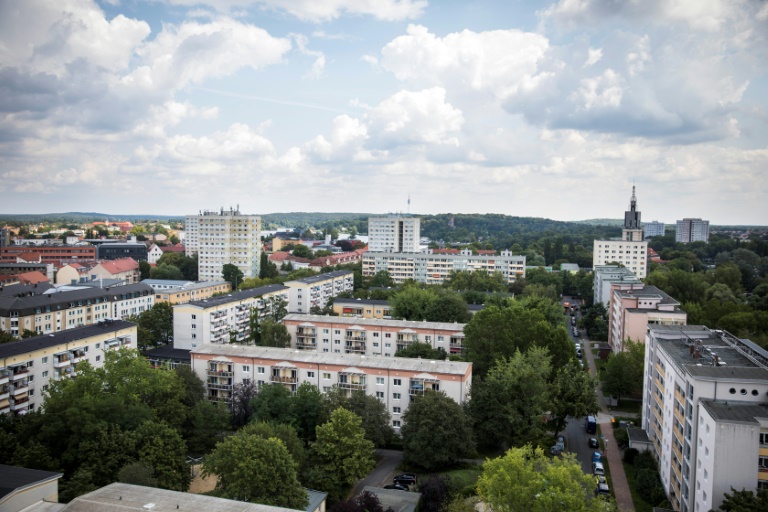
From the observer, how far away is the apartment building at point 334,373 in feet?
82.4

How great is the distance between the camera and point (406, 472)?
72.8ft

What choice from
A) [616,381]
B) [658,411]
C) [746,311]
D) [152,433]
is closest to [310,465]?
[152,433]

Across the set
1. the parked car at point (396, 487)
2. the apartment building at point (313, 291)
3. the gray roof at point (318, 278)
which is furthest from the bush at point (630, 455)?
the gray roof at point (318, 278)

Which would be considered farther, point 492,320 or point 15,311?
point 15,311

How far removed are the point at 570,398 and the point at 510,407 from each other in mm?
3648

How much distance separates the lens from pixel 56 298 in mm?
39812

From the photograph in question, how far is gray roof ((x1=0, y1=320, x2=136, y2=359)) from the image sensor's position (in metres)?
25.9

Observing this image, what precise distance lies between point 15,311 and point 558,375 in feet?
112

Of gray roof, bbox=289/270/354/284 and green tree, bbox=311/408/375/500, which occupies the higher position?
gray roof, bbox=289/270/354/284

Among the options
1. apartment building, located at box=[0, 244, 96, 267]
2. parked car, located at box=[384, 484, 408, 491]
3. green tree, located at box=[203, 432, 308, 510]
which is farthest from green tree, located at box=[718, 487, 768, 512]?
apartment building, located at box=[0, 244, 96, 267]

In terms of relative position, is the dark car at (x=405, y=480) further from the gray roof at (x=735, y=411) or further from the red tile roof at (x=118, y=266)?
the red tile roof at (x=118, y=266)

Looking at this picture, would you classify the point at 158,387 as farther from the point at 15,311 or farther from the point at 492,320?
the point at 15,311

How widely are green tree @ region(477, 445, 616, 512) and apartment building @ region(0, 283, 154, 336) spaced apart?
112 feet

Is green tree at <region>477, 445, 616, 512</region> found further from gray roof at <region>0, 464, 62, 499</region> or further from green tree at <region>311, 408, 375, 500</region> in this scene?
gray roof at <region>0, 464, 62, 499</region>
